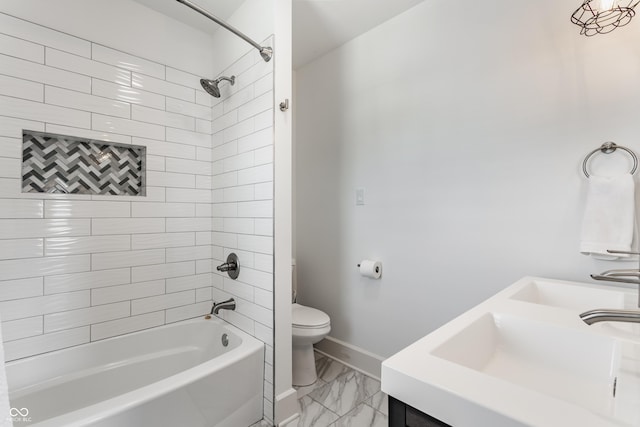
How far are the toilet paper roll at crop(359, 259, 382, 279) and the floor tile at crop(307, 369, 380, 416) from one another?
73cm

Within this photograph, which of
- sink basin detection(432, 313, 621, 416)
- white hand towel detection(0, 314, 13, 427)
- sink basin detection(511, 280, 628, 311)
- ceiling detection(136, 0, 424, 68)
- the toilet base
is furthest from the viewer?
the toilet base

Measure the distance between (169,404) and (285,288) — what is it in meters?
0.75

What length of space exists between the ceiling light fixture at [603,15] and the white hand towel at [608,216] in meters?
0.65

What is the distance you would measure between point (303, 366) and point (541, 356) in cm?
156

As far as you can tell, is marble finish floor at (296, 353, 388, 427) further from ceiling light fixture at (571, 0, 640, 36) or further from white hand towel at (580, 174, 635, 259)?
ceiling light fixture at (571, 0, 640, 36)

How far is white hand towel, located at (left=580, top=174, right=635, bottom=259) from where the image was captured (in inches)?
47.8

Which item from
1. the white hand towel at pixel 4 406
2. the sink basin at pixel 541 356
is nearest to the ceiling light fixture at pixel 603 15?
the sink basin at pixel 541 356

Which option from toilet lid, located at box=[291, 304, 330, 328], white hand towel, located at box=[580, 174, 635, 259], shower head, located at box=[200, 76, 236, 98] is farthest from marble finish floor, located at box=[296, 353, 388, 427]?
shower head, located at box=[200, 76, 236, 98]

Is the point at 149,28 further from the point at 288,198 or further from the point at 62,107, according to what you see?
the point at 288,198

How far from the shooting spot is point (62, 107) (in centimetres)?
167

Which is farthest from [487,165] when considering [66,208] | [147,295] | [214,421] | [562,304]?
[66,208]

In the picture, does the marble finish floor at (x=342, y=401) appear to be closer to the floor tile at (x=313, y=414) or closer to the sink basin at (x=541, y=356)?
the floor tile at (x=313, y=414)

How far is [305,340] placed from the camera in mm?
2008

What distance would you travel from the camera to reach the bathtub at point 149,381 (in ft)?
4.01
